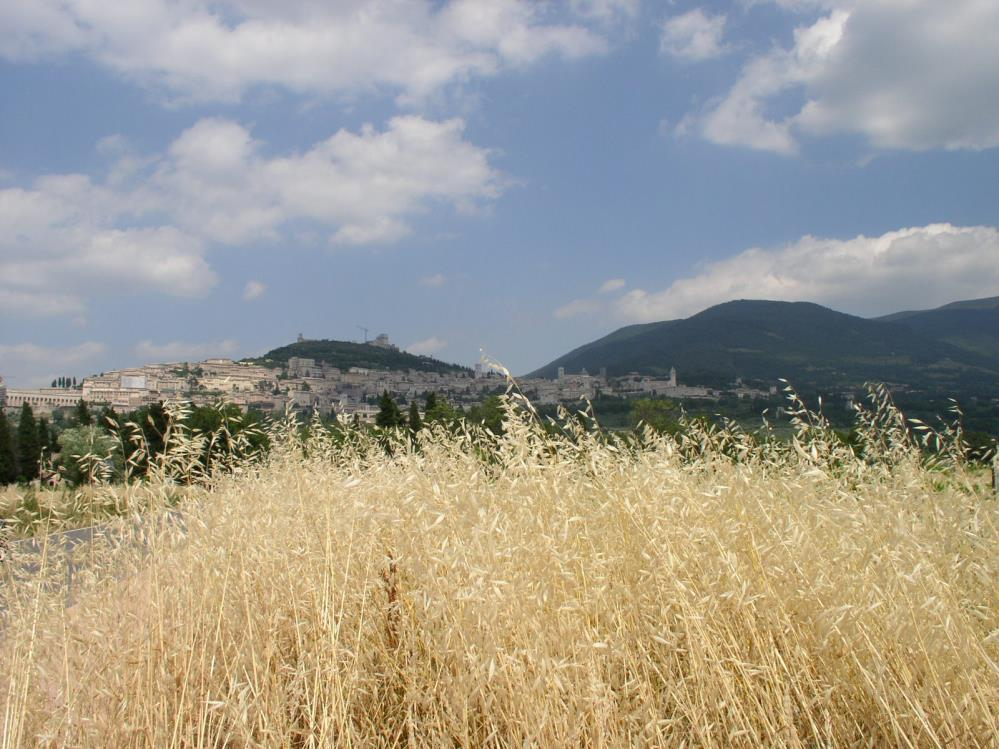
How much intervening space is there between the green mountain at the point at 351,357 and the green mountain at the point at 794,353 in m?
39.0

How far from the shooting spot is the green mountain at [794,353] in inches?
3999

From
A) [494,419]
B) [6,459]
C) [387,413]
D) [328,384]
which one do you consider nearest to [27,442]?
[6,459]

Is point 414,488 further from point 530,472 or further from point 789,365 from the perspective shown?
point 789,365

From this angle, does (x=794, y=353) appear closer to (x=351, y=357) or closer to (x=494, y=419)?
(x=351, y=357)

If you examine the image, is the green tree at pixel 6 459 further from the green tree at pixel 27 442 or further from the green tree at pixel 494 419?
the green tree at pixel 494 419

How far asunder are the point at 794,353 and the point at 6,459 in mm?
144124

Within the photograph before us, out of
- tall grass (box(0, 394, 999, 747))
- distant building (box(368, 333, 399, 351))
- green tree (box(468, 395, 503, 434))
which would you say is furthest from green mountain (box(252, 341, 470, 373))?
tall grass (box(0, 394, 999, 747))

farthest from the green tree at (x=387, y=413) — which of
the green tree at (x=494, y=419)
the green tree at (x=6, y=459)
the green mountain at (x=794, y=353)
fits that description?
the green mountain at (x=794, y=353)

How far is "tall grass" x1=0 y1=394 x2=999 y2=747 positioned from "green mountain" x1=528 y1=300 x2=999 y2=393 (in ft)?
296

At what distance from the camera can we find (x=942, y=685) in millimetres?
1982

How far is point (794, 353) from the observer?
142m

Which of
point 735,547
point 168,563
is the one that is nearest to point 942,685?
point 735,547

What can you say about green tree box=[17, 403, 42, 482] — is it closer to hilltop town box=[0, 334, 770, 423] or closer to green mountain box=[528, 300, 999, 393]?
hilltop town box=[0, 334, 770, 423]

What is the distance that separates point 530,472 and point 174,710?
1.76 m
